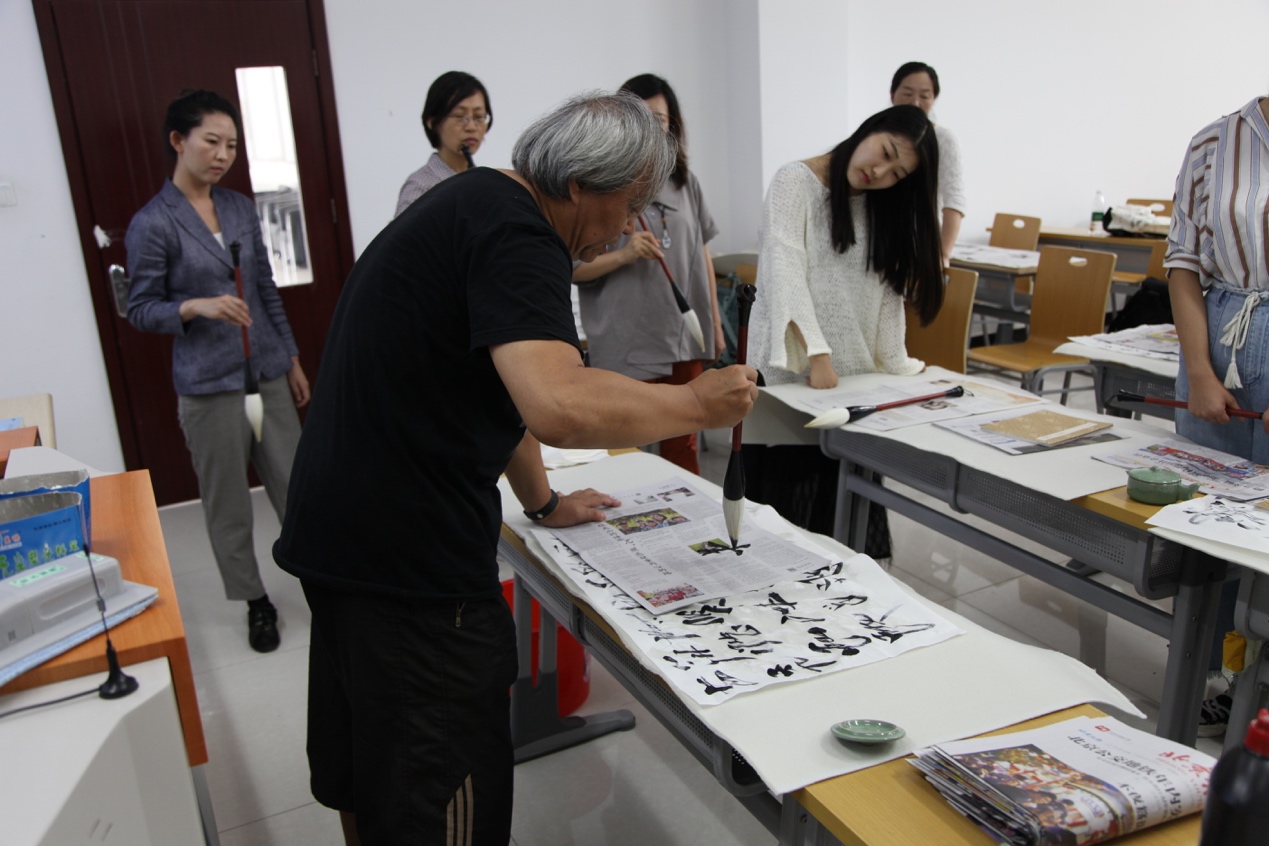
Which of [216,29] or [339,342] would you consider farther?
[216,29]

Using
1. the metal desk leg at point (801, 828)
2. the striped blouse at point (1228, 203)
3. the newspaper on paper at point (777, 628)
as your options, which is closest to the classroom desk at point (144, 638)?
the newspaper on paper at point (777, 628)

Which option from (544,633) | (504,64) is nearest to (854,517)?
(544,633)

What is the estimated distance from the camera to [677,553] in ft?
4.67

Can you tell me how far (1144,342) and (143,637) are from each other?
276 cm

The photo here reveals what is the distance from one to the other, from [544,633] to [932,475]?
0.96 m

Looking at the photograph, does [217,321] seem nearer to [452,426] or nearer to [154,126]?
[154,126]

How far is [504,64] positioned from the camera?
163 inches

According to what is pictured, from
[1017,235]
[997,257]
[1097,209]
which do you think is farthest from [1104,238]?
[1097,209]

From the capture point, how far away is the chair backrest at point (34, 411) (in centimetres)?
235

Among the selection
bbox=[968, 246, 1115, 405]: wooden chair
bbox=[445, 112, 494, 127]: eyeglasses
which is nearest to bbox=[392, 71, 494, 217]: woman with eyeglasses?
bbox=[445, 112, 494, 127]: eyeglasses

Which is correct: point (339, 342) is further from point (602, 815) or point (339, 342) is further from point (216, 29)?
→ point (216, 29)

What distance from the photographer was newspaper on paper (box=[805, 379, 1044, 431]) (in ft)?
6.88

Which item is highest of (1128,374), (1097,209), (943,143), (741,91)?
(741,91)

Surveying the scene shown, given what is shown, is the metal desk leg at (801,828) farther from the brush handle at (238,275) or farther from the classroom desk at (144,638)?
the brush handle at (238,275)
